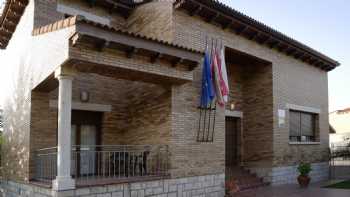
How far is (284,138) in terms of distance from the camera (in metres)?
14.2

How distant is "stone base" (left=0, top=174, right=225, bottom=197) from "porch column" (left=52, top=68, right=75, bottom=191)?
0.19m

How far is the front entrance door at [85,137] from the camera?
402 inches

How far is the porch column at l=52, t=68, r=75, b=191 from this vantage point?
7.36 meters

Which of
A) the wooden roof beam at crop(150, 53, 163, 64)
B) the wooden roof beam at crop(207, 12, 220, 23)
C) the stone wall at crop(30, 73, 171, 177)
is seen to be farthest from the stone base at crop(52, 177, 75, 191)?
the wooden roof beam at crop(207, 12, 220, 23)

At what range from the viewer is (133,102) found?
36.6ft

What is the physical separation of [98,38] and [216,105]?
488cm

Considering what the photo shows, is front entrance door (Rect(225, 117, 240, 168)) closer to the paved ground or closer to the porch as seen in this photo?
the paved ground

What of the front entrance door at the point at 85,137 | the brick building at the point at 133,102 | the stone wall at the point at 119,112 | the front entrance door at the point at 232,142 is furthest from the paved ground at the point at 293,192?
the front entrance door at the point at 85,137

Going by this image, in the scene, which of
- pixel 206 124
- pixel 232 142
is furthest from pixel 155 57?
pixel 232 142

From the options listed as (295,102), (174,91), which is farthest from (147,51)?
→ (295,102)

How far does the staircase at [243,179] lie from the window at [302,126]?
265 cm

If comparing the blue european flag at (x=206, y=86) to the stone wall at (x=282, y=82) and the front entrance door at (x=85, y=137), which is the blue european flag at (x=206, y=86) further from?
the front entrance door at (x=85, y=137)

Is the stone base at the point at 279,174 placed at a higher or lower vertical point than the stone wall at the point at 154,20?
lower

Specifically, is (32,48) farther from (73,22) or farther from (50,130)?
(73,22)
